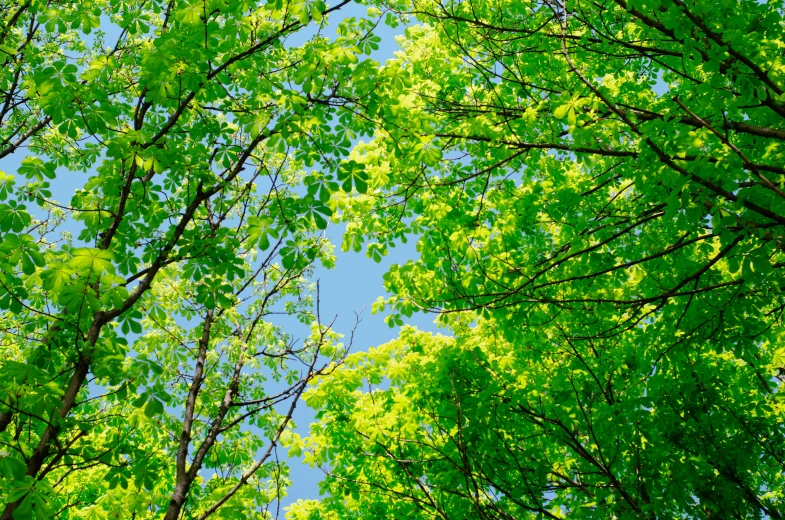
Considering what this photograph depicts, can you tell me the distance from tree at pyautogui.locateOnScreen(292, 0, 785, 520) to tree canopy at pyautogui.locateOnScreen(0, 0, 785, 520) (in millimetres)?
50

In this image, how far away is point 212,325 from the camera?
7.55m

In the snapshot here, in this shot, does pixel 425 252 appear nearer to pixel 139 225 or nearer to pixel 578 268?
pixel 578 268

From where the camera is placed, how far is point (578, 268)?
5.51 meters

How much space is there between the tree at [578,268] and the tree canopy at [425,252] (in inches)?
2.0

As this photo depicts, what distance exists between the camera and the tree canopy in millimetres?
3738

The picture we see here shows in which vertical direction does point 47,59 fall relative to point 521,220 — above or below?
above

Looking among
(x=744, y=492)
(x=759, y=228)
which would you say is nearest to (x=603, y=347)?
(x=744, y=492)

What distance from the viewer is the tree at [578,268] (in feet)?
13.9

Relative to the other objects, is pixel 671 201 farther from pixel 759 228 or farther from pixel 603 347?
pixel 603 347

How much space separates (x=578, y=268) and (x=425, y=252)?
205 cm

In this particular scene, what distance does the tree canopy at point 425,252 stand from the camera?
374cm

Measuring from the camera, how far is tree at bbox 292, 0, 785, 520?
4238mm

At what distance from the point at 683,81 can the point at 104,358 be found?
24.3ft

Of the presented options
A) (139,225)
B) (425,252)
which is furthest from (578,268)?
(139,225)
